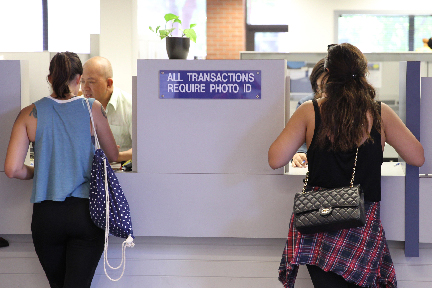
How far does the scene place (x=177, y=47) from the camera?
7.07 ft

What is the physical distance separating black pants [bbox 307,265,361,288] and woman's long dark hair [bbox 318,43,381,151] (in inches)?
17.2

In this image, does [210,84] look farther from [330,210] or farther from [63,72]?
[330,210]

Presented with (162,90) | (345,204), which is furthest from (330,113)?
(162,90)

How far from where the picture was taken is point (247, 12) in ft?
33.3

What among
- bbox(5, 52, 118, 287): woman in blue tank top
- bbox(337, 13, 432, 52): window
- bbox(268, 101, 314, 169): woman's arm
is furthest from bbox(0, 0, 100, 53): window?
bbox(268, 101, 314, 169): woman's arm

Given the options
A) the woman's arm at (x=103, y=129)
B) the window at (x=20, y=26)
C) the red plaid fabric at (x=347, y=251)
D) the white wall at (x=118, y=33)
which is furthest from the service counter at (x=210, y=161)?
the window at (x=20, y=26)

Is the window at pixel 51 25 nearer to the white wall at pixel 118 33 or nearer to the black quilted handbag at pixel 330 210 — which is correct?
the white wall at pixel 118 33

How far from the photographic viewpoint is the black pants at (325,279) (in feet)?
5.49

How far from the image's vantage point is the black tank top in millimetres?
1643

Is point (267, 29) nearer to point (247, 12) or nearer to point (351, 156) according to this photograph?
point (247, 12)

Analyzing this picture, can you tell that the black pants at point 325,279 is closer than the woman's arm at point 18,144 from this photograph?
Yes

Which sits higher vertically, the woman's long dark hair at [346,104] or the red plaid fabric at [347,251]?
the woman's long dark hair at [346,104]

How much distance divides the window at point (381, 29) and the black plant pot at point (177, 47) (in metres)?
6.52

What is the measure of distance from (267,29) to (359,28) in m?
2.55
